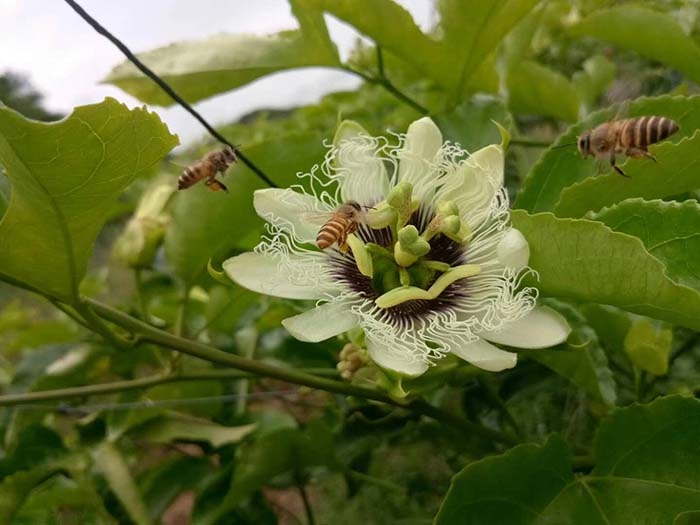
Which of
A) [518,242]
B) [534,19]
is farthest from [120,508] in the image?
[534,19]

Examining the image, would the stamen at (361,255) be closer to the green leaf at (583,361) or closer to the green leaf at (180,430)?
the green leaf at (583,361)

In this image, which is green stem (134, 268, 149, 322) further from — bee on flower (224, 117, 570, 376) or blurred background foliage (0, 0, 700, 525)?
bee on flower (224, 117, 570, 376)

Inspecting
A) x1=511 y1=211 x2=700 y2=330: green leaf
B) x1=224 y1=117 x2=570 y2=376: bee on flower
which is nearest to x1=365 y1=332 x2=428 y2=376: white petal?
x1=224 y1=117 x2=570 y2=376: bee on flower

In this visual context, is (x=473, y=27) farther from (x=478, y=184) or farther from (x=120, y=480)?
(x=120, y=480)

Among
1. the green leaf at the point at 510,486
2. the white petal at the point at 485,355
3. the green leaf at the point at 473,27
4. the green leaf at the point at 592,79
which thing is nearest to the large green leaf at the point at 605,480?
the green leaf at the point at 510,486

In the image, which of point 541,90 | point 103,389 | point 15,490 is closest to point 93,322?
point 103,389

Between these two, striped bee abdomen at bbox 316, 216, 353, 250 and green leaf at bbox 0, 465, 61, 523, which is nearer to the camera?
striped bee abdomen at bbox 316, 216, 353, 250
